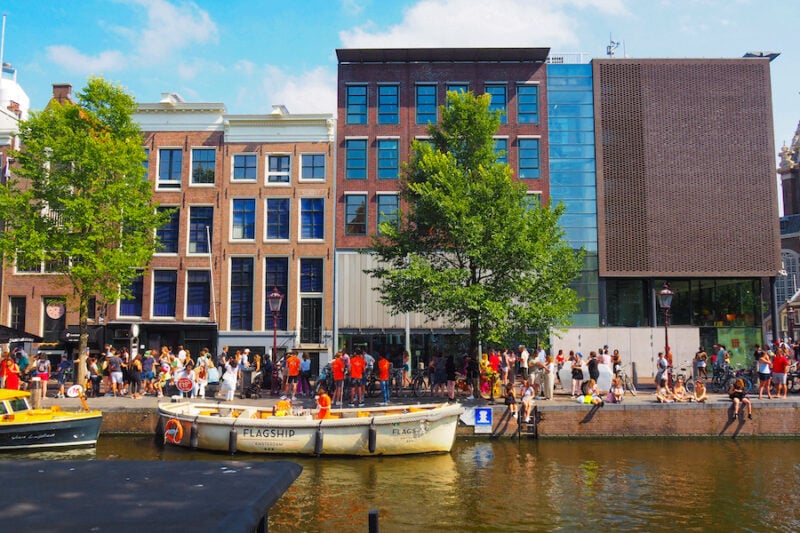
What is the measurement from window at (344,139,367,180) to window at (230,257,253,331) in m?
6.81

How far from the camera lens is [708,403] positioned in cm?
2089

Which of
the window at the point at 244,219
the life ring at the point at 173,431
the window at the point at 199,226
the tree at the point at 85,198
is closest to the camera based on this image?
the life ring at the point at 173,431

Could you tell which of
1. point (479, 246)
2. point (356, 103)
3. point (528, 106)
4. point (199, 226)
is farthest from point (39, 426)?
point (528, 106)

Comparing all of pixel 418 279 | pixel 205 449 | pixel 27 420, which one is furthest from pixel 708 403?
pixel 27 420

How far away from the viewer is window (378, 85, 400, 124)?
34.4 meters

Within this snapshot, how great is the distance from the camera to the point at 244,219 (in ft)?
111

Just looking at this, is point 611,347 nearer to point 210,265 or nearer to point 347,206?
point 347,206

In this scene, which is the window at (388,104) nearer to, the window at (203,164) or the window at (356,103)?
the window at (356,103)

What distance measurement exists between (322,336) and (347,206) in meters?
6.84

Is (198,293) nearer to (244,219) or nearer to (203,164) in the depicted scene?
(244,219)

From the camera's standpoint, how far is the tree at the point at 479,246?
874 inches

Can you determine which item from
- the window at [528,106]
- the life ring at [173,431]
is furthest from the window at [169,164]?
the life ring at [173,431]

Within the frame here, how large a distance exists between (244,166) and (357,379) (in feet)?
52.0

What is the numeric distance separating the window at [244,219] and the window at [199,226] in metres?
1.21
